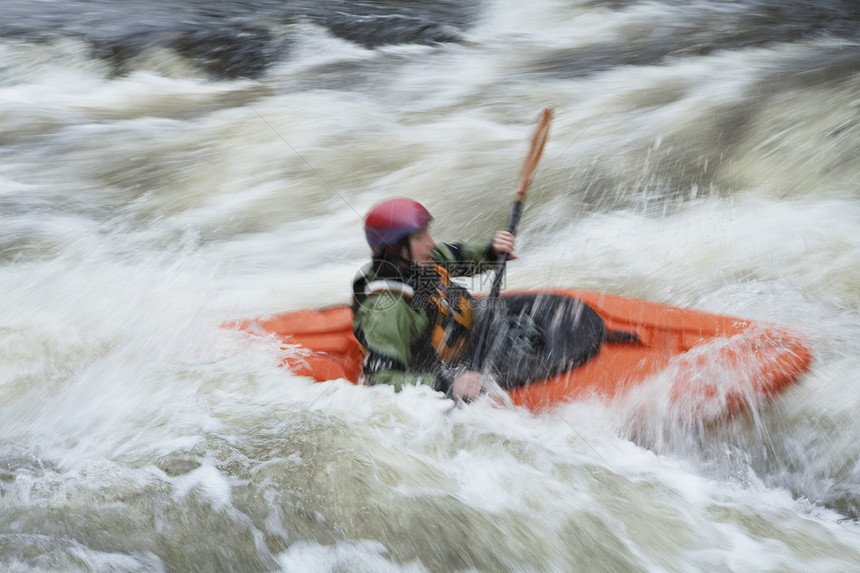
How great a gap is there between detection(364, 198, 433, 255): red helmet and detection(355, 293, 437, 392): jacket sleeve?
185 mm

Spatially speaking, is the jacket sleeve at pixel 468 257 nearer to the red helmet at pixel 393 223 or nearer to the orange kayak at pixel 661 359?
the orange kayak at pixel 661 359

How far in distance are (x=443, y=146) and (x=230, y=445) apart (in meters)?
3.46

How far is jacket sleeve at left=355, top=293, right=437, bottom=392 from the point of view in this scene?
205 centimetres

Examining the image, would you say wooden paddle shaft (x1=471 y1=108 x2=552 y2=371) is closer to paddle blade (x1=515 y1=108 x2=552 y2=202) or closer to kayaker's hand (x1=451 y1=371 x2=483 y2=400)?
paddle blade (x1=515 y1=108 x2=552 y2=202)

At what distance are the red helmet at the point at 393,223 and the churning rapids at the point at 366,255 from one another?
0.50 metres

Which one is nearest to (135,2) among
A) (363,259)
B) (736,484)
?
(363,259)

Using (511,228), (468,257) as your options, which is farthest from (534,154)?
(468,257)

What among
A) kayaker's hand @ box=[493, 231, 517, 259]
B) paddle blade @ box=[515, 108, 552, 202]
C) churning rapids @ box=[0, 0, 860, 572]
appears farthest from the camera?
paddle blade @ box=[515, 108, 552, 202]

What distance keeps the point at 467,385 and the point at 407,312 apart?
0.31 m

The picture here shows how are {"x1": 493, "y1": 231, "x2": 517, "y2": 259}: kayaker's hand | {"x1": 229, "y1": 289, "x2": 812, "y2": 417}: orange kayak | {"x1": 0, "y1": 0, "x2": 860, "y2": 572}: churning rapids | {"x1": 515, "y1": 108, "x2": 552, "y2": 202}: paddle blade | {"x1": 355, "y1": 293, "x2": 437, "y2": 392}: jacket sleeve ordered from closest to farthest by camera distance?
{"x1": 0, "y1": 0, "x2": 860, "y2": 572}: churning rapids
{"x1": 355, "y1": 293, "x2": 437, "y2": 392}: jacket sleeve
{"x1": 229, "y1": 289, "x2": 812, "y2": 417}: orange kayak
{"x1": 493, "y1": 231, "x2": 517, "y2": 259}: kayaker's hand
{"x1": 515, "y1": 108, "x2": 552, "y2": 202}: paddle blade

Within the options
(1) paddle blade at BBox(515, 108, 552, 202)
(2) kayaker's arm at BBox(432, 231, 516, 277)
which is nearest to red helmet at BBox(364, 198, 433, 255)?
(2) kayaker's arm at BBox(432, 231, 516, 277)

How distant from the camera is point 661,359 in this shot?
7.65 ft

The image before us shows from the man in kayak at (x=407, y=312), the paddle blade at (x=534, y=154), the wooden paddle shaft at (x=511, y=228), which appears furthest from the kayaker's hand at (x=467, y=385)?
the paddle blade at (x=534, y=154)

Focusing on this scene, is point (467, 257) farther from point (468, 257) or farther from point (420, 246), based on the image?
point (420, 246)
